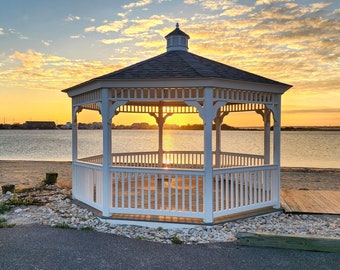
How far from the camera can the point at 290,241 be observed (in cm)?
435

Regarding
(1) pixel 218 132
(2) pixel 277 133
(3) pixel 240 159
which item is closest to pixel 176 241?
(2) pixel 277 133

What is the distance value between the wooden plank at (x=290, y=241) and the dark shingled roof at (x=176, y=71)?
289 cm

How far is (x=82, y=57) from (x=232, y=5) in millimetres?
6338

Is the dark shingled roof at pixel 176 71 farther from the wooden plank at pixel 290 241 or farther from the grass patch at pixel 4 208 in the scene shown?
the grass patch at pixel 4 208

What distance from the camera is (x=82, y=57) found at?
39.1 feet

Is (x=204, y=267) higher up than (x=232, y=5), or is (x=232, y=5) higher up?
(x=232, y=5)

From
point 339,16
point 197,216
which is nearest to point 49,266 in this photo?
point 197,216

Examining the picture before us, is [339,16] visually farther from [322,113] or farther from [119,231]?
[322,113]

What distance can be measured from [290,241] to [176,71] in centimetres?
364

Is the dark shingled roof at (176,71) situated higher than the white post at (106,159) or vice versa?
the dark shingled roof at (176,71)

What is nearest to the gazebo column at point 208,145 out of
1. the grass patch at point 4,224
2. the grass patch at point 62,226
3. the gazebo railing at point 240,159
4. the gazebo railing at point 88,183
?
the gazebo railing at point 88,183

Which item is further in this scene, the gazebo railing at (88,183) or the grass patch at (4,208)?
the grass patch at (4,208)

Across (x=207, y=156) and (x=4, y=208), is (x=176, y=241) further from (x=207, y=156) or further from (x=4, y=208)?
(x=4, y=208)

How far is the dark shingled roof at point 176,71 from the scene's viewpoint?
5691mm
